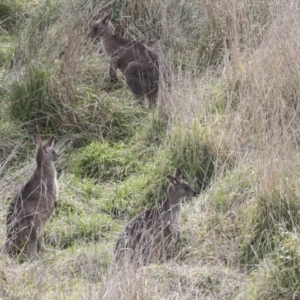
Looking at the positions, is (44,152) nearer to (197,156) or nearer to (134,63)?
(197,156)

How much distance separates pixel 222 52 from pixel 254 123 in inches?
67.6

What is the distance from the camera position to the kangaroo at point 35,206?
25.3 ft

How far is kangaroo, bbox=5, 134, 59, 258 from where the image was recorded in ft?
25.3

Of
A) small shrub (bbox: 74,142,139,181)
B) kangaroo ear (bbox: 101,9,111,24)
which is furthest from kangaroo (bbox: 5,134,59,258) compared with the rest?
kangaroo ear (bbox: 101,9,111,24)

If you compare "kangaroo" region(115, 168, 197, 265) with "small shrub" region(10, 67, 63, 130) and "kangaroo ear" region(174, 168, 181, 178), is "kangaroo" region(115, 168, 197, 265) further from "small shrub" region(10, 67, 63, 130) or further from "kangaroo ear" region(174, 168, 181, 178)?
"small shrub" region(10, 67, 63, 130)

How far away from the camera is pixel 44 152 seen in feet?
27.6

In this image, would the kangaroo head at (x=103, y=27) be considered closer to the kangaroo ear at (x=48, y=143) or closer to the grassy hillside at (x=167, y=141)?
the grassy hillside at (x=167, y=141)

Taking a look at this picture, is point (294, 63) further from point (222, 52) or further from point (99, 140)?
point (99, 140)

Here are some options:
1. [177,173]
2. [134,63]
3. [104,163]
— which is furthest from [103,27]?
[177,173]

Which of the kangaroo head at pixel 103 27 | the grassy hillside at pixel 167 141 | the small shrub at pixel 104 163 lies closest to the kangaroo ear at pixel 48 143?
the grassy hillside at pixel 167 141

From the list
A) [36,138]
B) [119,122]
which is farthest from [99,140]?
[36,138]

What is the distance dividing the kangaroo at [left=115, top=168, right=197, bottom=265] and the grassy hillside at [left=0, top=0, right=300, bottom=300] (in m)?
0.12

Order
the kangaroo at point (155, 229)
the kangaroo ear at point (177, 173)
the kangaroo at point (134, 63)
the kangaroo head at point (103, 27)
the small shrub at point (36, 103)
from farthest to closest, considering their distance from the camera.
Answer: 1. the kangaroo head at point (103, 27)
2. the kangaroo at point (134, 63)
3. the small shrub at point (36, 103)
4. the kangaroo ear at point (177, 173)
5. the kangaroo at point (155, 229)

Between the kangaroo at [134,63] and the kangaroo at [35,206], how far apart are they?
1875 mm
